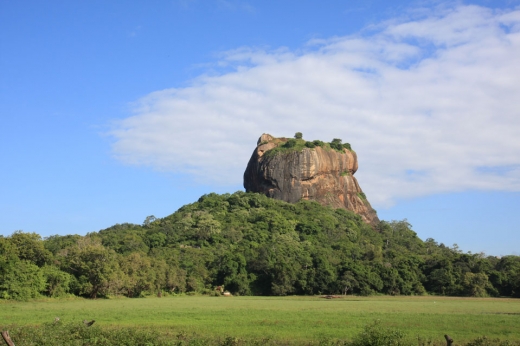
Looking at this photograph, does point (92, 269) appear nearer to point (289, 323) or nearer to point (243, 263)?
point (243, 263)

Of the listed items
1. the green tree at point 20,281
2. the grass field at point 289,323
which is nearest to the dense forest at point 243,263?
the green tree at point 20,281

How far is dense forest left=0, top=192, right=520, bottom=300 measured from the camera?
209 ft

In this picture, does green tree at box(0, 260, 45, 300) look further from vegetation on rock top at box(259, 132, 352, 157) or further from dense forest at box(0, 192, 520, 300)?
vegetation on rock top at box(259, 132, 352, 157)

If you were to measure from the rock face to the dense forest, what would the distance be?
8.38 meters

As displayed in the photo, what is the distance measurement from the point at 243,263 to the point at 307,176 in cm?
4768

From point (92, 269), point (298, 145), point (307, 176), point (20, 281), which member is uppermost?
point (298, 145)

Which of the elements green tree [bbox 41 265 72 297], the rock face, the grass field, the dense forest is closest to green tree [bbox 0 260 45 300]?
the dense forest

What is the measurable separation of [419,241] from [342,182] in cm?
2233

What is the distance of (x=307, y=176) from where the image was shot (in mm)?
122750

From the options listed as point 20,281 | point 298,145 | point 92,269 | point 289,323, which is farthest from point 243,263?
point 298,145

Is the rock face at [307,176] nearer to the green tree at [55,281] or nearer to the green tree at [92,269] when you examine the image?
the green tree at [92,269]

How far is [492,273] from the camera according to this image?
76.0m

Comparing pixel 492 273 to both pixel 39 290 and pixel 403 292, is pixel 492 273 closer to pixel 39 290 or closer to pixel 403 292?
pixel 403 292

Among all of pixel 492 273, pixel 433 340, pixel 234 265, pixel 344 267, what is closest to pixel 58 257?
pixel 234 265
